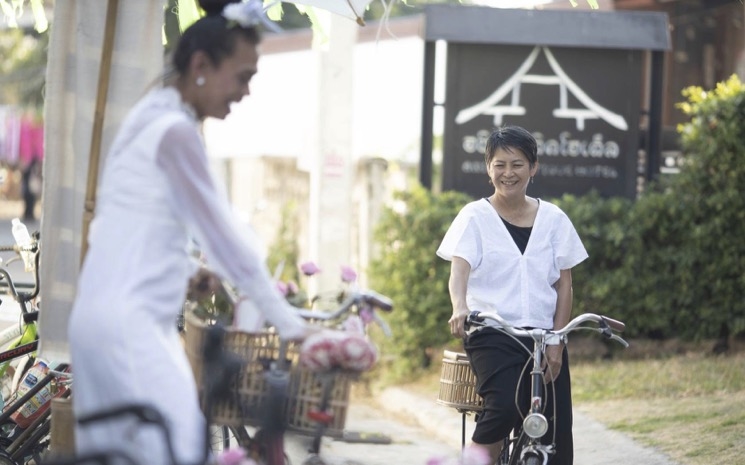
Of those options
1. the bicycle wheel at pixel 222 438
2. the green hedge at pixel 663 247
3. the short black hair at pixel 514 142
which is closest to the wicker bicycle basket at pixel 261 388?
the bicycle wheel at pixel 222 438

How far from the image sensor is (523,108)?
11594 millimetres

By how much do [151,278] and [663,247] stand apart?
8.21m

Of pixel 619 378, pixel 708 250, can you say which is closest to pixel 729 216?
pixel 708 250

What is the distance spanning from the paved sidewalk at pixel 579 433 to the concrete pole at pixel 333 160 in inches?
62.9

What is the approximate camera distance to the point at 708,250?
35.4 ft

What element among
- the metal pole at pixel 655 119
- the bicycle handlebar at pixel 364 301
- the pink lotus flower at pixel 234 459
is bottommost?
the pink lotus flower at pixel 234 459

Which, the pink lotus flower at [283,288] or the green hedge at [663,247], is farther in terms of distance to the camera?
the green hedge at [663,247]

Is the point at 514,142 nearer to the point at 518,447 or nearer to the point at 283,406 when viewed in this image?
the point at 518,447

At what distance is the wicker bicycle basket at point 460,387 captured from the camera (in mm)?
5992

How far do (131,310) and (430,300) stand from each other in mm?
7764

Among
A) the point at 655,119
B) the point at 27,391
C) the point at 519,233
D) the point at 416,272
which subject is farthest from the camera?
the point at 655,119

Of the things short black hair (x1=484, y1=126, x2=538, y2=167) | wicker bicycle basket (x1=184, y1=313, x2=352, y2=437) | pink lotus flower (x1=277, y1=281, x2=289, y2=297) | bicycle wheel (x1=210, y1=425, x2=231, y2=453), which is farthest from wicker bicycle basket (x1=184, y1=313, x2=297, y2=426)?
short black hair (x1=484, y1=126, x2=538, y2=167)

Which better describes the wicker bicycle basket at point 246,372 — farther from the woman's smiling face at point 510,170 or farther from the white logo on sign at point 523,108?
the white logo on sign at point 523,108

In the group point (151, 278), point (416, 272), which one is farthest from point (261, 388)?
point (416, 272)
